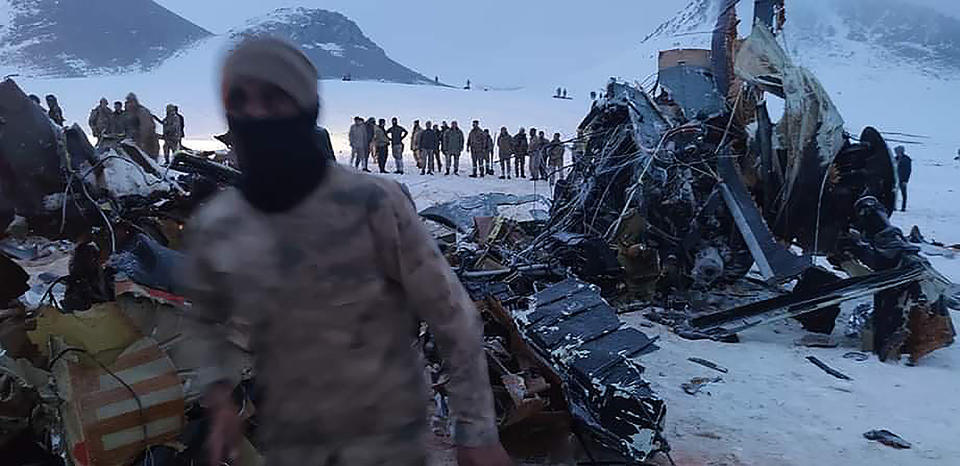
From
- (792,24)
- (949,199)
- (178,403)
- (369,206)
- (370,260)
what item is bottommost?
(949,199)

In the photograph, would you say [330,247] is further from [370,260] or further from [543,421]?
[543,421]

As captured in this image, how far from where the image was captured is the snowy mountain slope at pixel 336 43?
6147cm

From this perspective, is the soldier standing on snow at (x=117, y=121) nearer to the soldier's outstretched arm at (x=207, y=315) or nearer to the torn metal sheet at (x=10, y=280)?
the torn metal sheet at (x=10, y=280)

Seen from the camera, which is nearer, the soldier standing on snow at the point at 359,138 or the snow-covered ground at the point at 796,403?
→ the snow-covered ground at the point at 796,403

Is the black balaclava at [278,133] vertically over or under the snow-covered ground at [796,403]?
over

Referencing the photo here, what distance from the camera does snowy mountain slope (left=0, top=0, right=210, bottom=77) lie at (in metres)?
50.1

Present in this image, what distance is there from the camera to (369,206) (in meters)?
1.83

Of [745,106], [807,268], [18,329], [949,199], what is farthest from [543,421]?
[949,199]

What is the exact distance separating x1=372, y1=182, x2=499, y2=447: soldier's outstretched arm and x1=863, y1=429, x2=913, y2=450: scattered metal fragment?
3968 mm

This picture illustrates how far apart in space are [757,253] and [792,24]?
74.7m

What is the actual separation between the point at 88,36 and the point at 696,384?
6591 centimetres

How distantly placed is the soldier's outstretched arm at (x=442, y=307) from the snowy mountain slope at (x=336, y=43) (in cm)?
5490

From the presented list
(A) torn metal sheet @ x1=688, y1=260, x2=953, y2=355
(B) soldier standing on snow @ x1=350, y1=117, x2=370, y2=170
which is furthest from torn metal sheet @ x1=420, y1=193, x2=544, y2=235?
(B) soldier standing on snow @ x1=350, y1=117, x2=370, y2=170

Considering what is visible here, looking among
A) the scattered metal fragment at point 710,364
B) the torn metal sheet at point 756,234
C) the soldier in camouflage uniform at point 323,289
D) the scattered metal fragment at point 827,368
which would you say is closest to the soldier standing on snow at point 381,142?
the torn metal sheet at point 756,234
